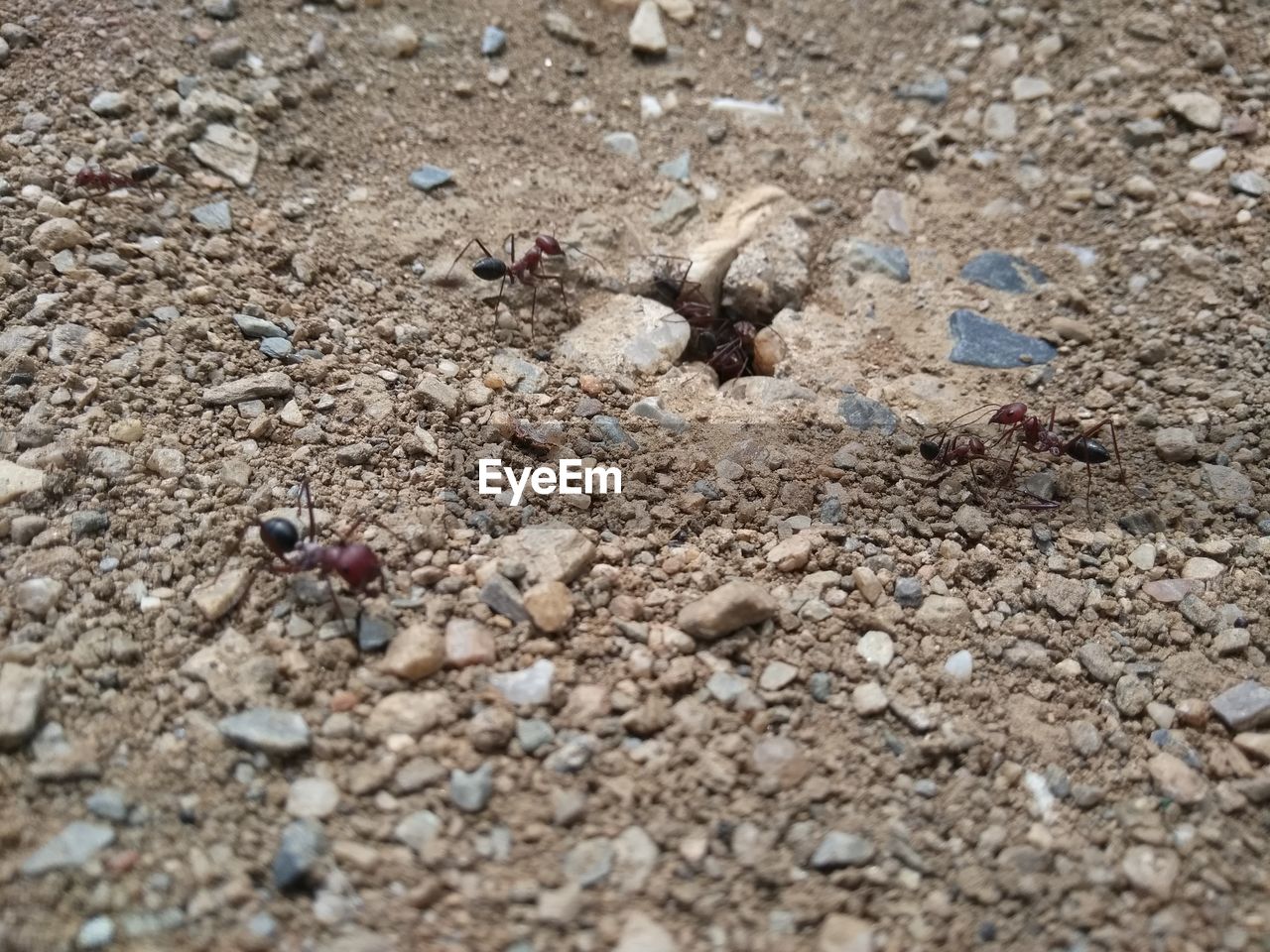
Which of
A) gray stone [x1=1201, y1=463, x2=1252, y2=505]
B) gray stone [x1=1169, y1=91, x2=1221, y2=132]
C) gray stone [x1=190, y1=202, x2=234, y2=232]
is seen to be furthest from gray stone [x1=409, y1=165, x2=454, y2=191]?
gray stone [x1=1169, y1=91, x2=1221, y2=132]

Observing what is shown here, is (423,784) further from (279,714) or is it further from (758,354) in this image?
(758,354)

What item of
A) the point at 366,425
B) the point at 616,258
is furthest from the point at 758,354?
the point at 366,425

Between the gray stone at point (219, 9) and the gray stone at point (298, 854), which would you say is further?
the gray stone at point (219, 9)

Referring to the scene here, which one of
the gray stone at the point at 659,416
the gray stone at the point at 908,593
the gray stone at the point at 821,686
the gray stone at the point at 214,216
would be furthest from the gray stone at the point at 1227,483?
the gray stone at the point at 214,216

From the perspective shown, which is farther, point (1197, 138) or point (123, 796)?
point (1197, 138)

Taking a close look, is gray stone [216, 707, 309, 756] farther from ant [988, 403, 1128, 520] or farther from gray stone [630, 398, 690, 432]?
ant [988, 403, 1128, 520]

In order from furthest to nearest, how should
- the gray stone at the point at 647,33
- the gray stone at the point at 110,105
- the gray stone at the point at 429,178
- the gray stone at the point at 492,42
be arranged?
1. the gray stone at the point at 647,33
2. the gray stone at the point at 492,42
3. the gray stone at the point at 429,178
4. the gray stone at the point at 110,105

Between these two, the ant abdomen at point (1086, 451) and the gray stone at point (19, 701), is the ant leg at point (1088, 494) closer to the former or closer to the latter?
the ant abdomen at point (1086, 451)
